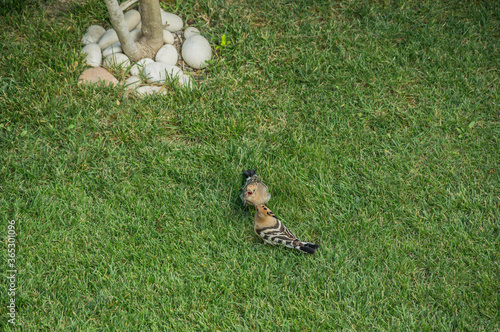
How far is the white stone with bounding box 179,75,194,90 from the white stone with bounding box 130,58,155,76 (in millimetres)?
400

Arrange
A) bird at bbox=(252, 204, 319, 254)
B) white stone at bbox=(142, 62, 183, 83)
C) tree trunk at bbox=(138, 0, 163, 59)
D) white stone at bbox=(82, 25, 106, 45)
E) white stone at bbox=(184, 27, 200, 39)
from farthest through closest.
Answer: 1. white stone at bbox=(184, 27, 200, 39)
2. white stone at bbox=(82, 25, 106, 45)
3. white stone at bbox=(142, 62, 183, 83)
4. tree trunk at bbox=(138, 0, 163, 59)
5. bird at bbox=(252, 204, 319, 254)

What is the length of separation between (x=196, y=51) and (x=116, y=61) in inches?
32.3

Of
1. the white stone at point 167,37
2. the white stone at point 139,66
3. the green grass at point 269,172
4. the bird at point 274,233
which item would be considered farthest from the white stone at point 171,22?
the bird at point 274,233

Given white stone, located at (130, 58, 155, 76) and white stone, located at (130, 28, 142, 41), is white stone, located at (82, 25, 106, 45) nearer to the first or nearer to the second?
white stone, located at (130, 28, 142, 41)

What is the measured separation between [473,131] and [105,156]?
3.46 meters

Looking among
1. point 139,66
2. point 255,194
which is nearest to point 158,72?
point 139,66

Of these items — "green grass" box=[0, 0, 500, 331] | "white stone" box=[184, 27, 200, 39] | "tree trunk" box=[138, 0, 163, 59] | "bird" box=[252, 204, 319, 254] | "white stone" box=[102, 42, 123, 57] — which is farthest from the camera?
"white stone" box=[184, 27, 200, 39]

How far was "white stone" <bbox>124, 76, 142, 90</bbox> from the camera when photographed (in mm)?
4711

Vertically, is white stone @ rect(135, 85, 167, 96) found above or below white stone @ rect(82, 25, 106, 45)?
below

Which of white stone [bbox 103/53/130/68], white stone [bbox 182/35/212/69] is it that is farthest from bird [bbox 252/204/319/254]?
white stone [bbox 103/53/130/68]

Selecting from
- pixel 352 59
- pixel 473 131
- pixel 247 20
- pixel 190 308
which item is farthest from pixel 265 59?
pixel 190 308

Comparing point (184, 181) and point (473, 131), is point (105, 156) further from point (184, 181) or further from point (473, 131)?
point (473, 131)

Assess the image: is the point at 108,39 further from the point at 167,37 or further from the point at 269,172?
the point at 269,172

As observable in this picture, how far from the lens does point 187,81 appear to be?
15.9ft
